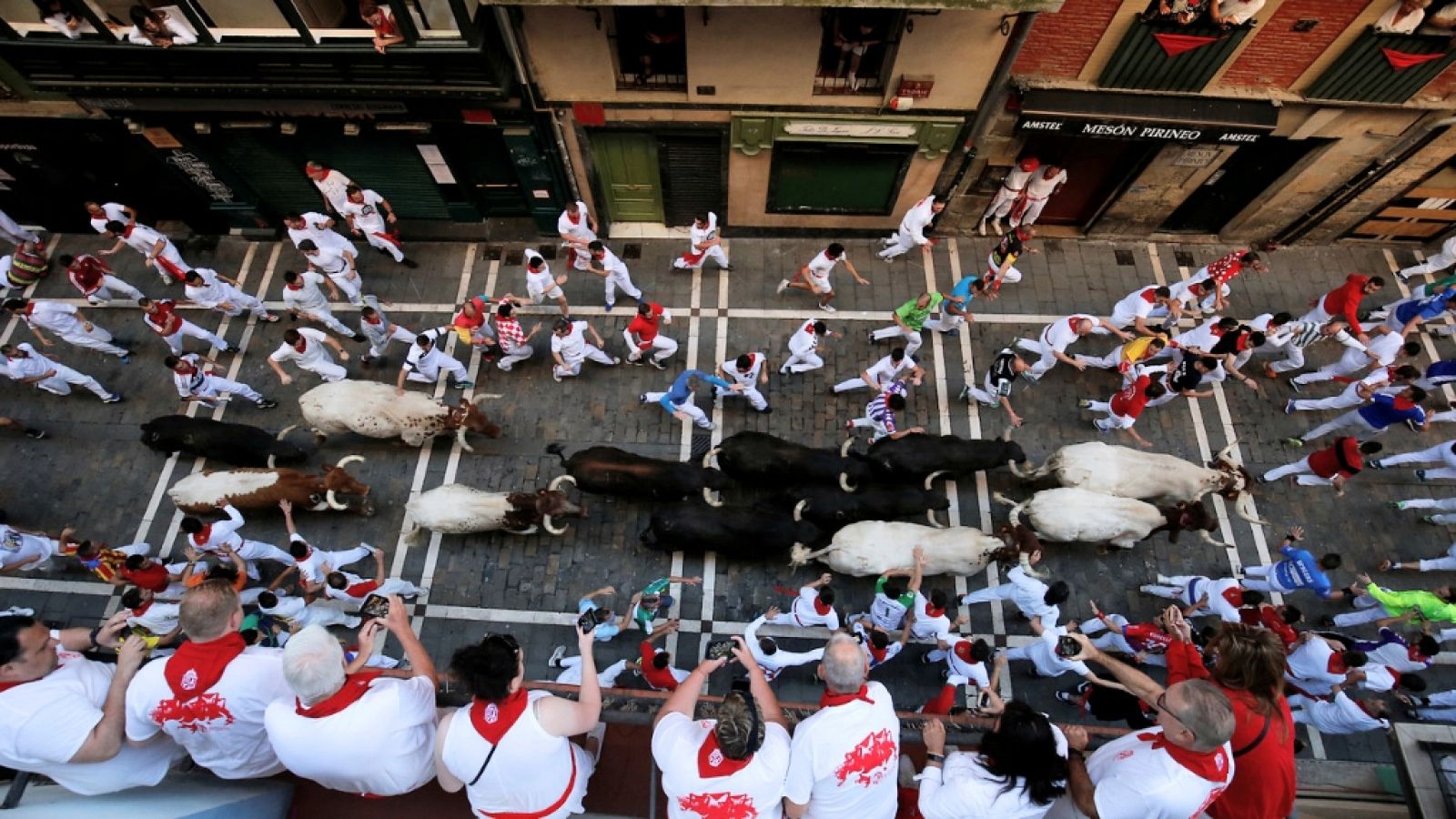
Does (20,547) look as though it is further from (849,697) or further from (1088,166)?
(1088,166)

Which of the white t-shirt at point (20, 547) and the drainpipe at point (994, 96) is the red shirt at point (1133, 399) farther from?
the white t-shirt at point (20, 547)

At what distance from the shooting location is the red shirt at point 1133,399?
10852 millimetres

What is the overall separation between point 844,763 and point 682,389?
688 cm

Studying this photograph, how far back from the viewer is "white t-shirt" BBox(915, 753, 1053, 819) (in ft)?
17.2

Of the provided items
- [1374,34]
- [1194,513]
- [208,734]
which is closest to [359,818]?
[208,734]

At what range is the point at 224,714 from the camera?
5.48 m

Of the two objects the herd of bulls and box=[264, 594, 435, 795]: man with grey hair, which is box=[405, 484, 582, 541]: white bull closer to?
the herd of bulls

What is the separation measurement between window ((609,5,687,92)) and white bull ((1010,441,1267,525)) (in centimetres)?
896

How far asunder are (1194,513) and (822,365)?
6.36 metres

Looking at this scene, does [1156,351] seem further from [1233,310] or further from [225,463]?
[225,463]

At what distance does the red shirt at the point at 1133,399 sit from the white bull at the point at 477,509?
9.30m

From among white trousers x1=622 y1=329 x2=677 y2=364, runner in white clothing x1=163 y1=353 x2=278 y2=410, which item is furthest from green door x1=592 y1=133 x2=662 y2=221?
runner in white clothing x1=163 y1=353 x2=278 y2=410

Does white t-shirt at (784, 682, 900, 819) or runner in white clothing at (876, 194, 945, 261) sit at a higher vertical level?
runner in white clothing at (876, 194, 945, 261)

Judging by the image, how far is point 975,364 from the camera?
13.2 m
